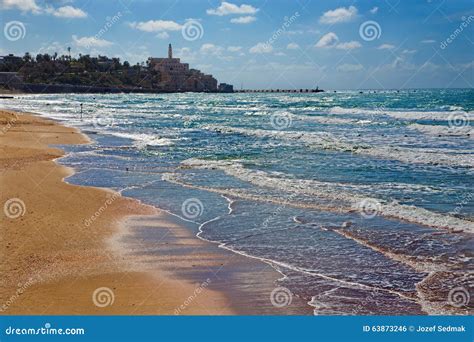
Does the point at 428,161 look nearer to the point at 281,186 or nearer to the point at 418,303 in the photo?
the point at 281,186

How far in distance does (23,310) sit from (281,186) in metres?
9.39

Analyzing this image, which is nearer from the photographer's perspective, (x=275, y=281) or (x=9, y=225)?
(x=275, y=281)

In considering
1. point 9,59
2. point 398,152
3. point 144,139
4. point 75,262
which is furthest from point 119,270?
point 9,59

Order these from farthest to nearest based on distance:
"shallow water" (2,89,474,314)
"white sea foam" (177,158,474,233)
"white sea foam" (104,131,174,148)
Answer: "white sea foam" (104,131,174,148) → "white sea foam" (177,158,474,233) → "shallow water" (2,89,474,314)

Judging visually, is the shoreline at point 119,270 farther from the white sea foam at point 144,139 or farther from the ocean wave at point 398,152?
the white sea foam at point 144,139

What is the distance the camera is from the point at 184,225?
10562mm

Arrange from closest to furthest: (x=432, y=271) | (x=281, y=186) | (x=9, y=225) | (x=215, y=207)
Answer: (x=432, y=271), (x=9, y=225), (x=215, y=207), (x=281, y=186)

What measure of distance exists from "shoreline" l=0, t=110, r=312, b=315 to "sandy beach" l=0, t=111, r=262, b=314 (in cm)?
1

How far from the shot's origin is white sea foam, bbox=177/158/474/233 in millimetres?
10750

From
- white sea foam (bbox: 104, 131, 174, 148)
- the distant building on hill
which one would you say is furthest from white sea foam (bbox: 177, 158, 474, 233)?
the distant building on hill

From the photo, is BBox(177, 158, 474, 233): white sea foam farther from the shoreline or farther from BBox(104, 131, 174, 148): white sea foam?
BBox(104, 131, 174, 148): white sea foam

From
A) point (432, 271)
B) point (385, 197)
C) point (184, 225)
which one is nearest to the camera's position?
point (432, 271)

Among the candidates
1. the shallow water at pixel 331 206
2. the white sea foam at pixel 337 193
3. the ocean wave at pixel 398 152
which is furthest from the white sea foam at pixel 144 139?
the white sea foam at pixel 337 193

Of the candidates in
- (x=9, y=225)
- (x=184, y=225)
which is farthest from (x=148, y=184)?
(x=9, y=225)
